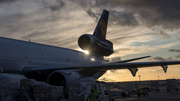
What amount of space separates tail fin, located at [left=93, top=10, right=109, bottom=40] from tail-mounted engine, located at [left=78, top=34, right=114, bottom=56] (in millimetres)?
1115

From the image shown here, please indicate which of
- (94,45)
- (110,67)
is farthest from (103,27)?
(110,67)

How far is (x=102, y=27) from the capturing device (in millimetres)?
23469

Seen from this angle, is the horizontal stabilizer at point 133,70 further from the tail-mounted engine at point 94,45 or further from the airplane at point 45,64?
the tail-mounted engine at point 94,45

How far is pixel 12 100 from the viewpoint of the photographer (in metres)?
8.64

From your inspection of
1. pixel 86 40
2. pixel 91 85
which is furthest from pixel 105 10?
pixel 91 85

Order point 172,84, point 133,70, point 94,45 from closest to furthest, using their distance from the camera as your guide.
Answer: point 133,70 → point 94,45 → point 172,84

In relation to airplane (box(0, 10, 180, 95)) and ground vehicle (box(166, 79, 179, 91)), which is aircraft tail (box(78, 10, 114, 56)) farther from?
ground vehicle (box(166, 79, 179, 91))

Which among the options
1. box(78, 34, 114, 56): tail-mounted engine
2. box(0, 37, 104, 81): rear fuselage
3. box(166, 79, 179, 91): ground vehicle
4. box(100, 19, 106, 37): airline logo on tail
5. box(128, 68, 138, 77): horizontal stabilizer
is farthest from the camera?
box(166, 79, 179, 91): ground vehicle

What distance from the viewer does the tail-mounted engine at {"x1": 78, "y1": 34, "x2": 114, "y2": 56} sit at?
779 inches

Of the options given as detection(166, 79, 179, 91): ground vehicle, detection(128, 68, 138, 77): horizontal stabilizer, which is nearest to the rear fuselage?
detection(128, 68, 138, 77): horizontal stabilizer

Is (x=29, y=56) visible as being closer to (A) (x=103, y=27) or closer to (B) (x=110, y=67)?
(B) (x=110, y=67)

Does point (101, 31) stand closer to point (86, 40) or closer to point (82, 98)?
point (86, 40)

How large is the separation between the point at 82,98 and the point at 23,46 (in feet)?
22.0

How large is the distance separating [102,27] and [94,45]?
415 cm
